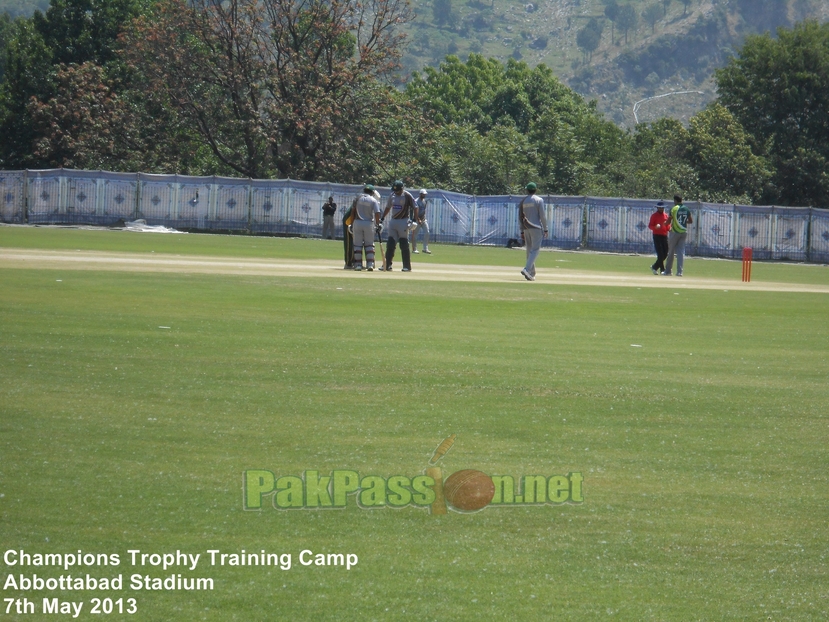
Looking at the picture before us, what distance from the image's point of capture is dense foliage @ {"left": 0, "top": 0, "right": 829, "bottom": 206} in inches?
2392

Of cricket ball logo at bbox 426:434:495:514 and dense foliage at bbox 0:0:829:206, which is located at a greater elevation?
dense foliage at bbox 0:0:829:206

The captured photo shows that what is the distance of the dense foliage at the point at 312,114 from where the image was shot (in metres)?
60.8

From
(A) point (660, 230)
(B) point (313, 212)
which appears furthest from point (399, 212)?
(B) point (313, 212)

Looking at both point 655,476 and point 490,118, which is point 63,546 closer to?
point 655,476

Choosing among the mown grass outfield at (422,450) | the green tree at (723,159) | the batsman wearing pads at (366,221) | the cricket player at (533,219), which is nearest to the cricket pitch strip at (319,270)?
the batsman wearing pads at (366,221)

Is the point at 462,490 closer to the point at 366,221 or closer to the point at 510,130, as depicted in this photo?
the point at 366,221

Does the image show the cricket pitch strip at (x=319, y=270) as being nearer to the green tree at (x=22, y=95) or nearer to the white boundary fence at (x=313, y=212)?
the white boundary fence at (x=313, y=212)

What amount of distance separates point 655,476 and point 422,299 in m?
12.1

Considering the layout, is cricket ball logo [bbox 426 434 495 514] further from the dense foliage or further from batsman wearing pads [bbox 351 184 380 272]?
the dense foliage

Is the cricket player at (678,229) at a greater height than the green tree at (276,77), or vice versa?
the green tree at (276,77)

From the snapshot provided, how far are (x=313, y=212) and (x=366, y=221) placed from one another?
28.0 metres

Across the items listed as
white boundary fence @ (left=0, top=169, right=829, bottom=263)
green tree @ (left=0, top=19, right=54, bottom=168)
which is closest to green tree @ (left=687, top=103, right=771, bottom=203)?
white boundary fence @ (left=0, top=169, right=829, bottom=263)

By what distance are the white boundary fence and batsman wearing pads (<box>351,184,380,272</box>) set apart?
84.2 feet

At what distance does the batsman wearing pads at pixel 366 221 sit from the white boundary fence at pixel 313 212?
2566 centimetres
